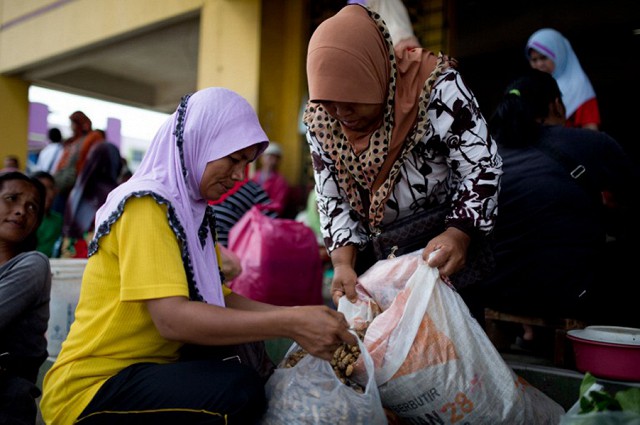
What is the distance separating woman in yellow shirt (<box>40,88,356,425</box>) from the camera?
1.56 metres

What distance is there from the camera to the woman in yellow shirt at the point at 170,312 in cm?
156

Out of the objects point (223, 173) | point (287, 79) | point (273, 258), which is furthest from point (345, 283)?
point (287, 79)

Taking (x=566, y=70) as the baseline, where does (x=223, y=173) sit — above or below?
below

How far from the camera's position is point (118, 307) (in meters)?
1.66

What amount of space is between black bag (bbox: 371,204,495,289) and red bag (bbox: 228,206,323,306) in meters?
1.66

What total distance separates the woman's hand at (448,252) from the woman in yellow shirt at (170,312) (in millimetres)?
387

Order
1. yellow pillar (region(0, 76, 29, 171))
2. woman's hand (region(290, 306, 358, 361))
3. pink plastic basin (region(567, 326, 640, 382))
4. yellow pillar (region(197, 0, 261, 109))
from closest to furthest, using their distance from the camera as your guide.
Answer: woman's hand (region(290, 306, 358, 361)) → pink plastic basin (region(567, 326, 640, 382)) → yellow pillar (region(197, 0, 261, 109)) → yellow pillar (region(0, 76, 29, 171))

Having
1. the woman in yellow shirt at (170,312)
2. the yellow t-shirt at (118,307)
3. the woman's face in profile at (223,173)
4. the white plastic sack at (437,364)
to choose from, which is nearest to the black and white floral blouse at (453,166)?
the white plastic sack at (437,364)

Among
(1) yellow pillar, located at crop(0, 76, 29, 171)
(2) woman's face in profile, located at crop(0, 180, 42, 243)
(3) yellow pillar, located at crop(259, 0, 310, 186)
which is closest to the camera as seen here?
(2) woman's face in profile, located at crop(0, 180, 42, 243)

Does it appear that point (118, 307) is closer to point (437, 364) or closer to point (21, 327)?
point (21, 327)

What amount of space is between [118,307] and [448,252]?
3.20 ft

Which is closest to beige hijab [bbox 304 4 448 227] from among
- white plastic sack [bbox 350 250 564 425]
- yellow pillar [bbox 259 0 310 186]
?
white plastic sack [bbox 350 250 564 425]

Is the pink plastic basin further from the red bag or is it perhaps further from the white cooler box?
the white cooler box

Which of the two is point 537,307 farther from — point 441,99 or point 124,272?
point 124,272
